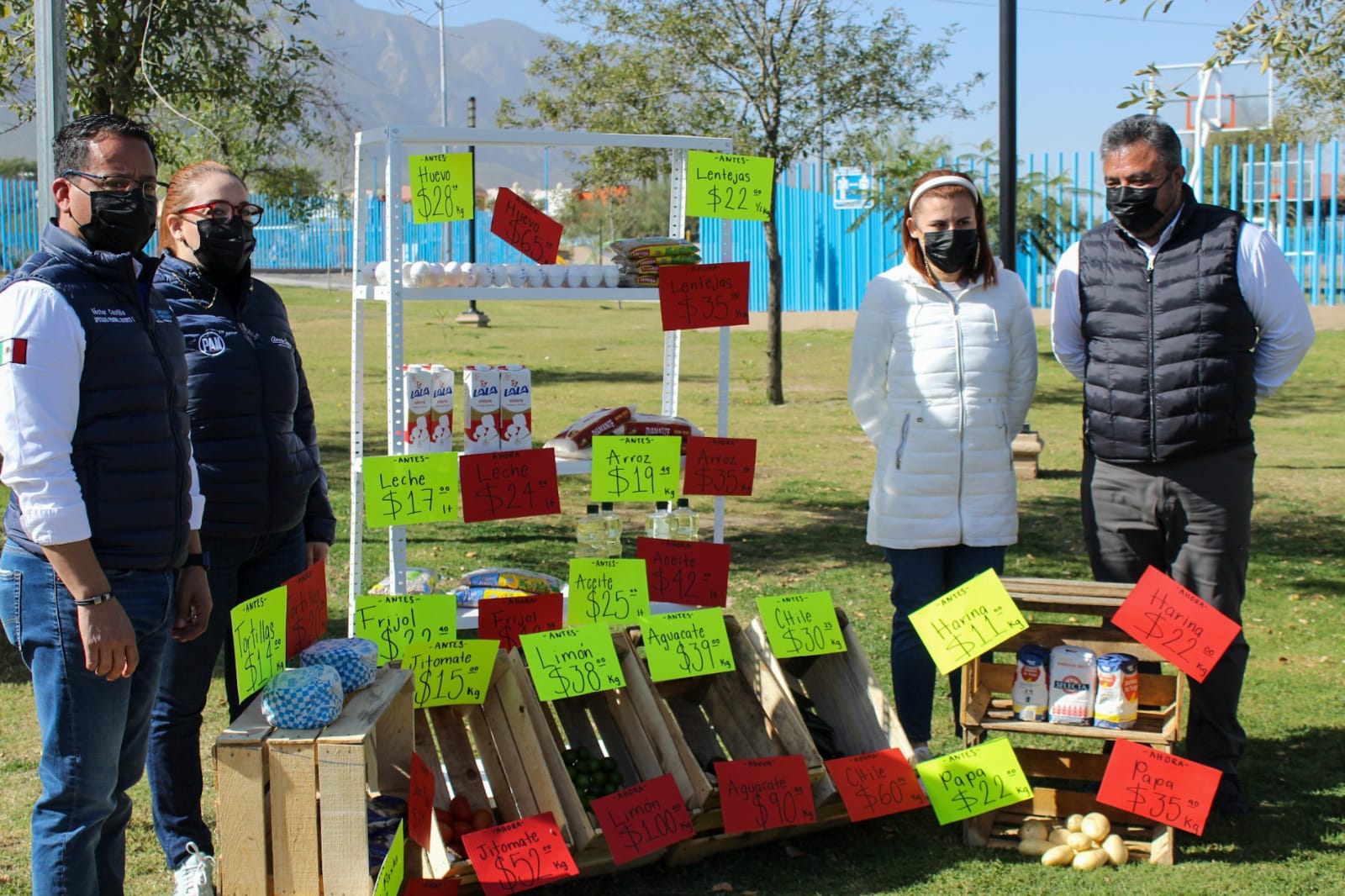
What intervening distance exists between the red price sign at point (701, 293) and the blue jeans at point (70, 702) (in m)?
2.03

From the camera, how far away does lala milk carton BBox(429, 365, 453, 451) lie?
13.6 feet

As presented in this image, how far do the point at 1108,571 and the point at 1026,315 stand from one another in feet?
2.72

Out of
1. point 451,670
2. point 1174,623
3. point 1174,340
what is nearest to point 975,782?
point 1174,623

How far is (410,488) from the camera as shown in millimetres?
3734

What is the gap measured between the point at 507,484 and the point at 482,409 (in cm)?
33

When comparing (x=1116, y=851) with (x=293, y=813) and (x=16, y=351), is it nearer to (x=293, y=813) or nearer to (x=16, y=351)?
(x=293, y=813)

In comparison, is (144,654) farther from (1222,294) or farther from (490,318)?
(490,318)

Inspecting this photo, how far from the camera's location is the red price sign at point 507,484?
3.92 m

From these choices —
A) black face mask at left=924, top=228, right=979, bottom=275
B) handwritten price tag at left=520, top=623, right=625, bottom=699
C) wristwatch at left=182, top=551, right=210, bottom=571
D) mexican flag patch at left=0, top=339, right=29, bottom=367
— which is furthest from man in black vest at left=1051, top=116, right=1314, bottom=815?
mexican flag patch at left=0, top=339, right=29, bottom=367

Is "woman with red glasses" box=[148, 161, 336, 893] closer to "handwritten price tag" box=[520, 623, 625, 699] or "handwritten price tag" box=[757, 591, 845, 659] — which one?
"handwritten price tag" box=[520, 623, 625, 699]

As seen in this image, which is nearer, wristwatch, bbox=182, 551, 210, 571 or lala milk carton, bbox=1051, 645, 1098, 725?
wristwatch, bbox=182, 551, 210, 571

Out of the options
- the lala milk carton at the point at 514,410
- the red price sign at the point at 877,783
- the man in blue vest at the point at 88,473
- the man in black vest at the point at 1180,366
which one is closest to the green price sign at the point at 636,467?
the lala milk carton at the point at 514,410

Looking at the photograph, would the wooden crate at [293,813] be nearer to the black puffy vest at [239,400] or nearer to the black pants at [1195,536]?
the black puffy vest at [239,400]

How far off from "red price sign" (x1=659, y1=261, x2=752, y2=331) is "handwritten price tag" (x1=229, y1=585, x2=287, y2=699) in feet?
5.40
